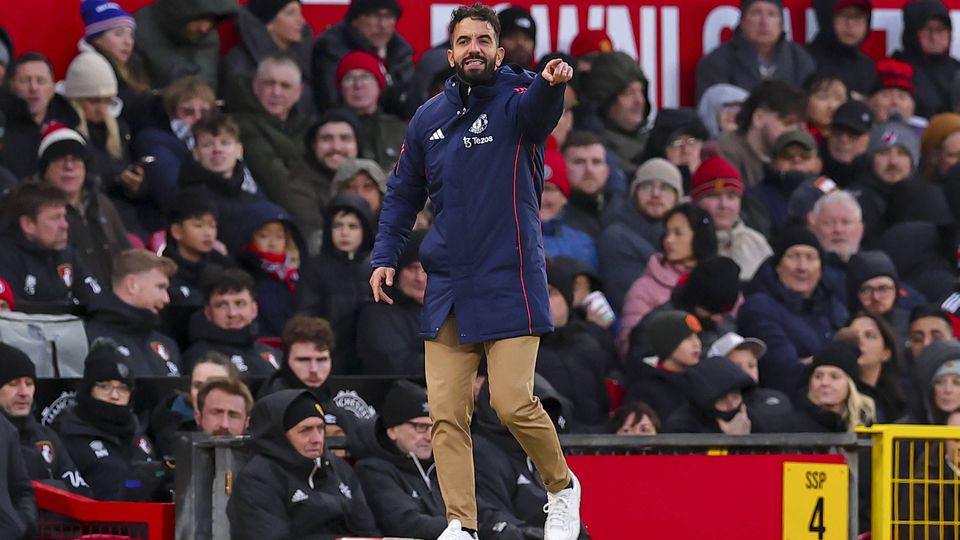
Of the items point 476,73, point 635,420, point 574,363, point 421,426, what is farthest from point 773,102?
point 476,73

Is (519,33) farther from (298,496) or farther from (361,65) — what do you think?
(298,496)

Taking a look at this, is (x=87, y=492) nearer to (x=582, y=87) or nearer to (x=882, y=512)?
(x=882, y=512)

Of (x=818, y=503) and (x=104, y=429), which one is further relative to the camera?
(x=104, y=429)

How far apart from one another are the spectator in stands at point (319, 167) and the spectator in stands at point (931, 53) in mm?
5164

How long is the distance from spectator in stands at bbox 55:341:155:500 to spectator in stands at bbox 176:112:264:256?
223cm

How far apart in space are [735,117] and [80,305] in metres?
5.91

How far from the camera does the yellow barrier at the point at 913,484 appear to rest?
343 inches

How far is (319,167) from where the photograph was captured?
45.4 feet

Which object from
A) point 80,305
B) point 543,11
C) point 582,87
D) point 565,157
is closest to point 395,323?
point 80,305

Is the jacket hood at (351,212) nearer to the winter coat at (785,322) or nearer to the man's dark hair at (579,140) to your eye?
the man's dark hair at (579,140)

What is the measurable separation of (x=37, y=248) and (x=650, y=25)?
21.3ft

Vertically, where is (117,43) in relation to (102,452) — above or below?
above

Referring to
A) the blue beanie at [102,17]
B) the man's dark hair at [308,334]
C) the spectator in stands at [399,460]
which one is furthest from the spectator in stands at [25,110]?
the spectator in stands at [399,460]

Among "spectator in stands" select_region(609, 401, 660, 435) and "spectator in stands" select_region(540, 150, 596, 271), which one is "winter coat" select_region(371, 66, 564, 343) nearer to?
"spectator in stands" select_region(609, 401, 660, 435)
